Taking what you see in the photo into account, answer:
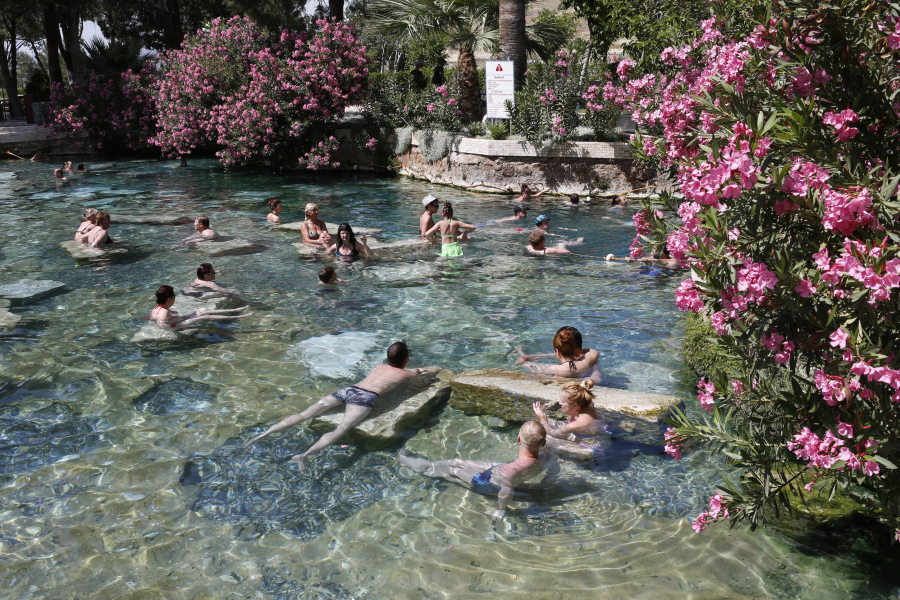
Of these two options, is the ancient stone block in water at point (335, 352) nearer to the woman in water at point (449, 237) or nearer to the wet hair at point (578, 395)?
the wet hair at point (578, 395)

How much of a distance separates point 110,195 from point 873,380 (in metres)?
21.8

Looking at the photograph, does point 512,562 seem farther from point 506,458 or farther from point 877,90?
Answer: point 877,90

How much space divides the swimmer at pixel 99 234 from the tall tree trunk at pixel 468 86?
1271 cm

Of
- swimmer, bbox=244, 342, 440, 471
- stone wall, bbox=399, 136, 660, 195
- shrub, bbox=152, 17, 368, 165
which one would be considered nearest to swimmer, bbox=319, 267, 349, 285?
swimmer, bbox=244, 342, 440, 471

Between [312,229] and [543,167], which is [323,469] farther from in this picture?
[543,167]

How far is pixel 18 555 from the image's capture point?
5.07m

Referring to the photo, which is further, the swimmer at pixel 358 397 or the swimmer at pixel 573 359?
the swimmer at pixel 573 359

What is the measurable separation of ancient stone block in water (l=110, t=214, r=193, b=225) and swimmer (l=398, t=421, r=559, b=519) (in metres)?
12.7

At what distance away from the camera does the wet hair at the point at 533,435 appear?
570 centimetres

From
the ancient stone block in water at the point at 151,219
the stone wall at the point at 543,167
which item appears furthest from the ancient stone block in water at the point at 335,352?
the stone wall at the point at 543,167

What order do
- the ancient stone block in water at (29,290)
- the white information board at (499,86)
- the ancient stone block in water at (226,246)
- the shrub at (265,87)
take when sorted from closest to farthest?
the ancient stone block in water at (29,290)
the ancient stone block in water at (226,246)
the white information board at (499,86)
the shrub at (265,87)

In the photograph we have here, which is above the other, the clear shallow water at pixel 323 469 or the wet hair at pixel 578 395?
the wet hair at pixel 578 395

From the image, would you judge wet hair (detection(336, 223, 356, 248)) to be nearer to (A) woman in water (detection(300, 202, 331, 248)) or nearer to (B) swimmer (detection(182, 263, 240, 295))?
(A) woman in water (detection(300, 202, 331, 248))

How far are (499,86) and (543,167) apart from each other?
261 cm
